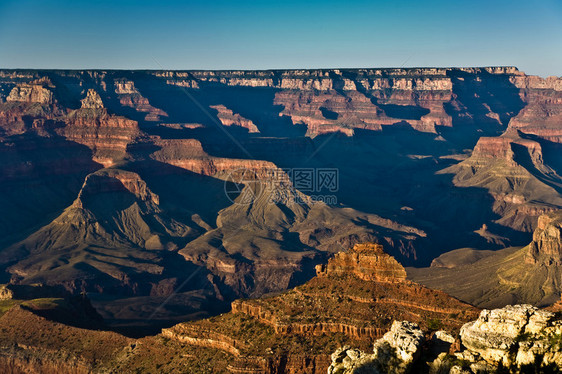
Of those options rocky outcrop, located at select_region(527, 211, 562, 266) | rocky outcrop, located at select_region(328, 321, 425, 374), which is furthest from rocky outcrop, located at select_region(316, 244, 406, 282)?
rocky outcrop, located at select_region(527, 211, 562, 266)

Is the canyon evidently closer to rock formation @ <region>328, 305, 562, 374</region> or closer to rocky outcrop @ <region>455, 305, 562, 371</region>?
rock formation @ <region>328, 305, 562, 374</region>

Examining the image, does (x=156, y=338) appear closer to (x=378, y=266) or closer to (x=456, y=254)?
(x=378, y=266)

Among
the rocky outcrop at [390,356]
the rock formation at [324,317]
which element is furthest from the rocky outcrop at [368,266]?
the rocky outcrop at [390,356]

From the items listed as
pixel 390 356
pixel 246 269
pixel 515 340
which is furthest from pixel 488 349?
pixel 246 269

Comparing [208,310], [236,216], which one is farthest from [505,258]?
[236,216]

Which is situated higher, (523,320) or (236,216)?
(236,216)

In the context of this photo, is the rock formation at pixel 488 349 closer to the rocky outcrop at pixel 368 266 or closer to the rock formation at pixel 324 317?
the rock formation at pixel 324 317
